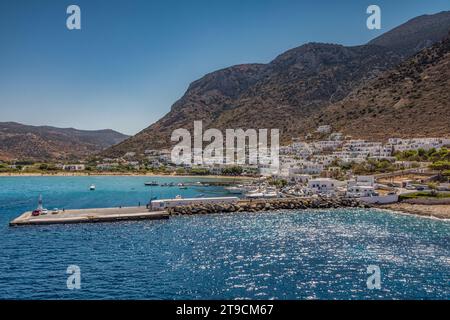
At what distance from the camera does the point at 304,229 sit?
41344 mm

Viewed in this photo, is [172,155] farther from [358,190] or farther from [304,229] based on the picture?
[304,229]

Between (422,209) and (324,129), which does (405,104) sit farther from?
(422,209)

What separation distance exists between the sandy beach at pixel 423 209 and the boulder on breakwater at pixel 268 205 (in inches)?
173

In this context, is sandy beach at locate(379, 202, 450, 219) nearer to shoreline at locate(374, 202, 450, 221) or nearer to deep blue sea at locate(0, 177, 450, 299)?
shoreline at locate(374, 202, 450, 221)

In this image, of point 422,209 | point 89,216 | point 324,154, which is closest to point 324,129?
point 324,154

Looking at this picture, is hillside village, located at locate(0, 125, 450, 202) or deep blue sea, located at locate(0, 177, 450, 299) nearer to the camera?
deep blue sea, located at locate(0, 177, 450, 299)

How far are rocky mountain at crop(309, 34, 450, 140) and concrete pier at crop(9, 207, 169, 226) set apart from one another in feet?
269

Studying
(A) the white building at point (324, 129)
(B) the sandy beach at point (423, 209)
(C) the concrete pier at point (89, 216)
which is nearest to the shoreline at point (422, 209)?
(B) the sandy beach at point (423, 209)

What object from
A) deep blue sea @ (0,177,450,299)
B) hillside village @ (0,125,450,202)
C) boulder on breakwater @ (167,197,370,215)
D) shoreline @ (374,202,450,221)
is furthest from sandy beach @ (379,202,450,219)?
boulder on breakwater @ (167,197,370,215)

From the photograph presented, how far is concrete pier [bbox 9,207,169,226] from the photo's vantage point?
1783 inches

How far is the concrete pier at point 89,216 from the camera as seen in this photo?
4528cm

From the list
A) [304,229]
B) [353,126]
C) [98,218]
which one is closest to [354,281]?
[304,229]

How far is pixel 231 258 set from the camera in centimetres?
3000
